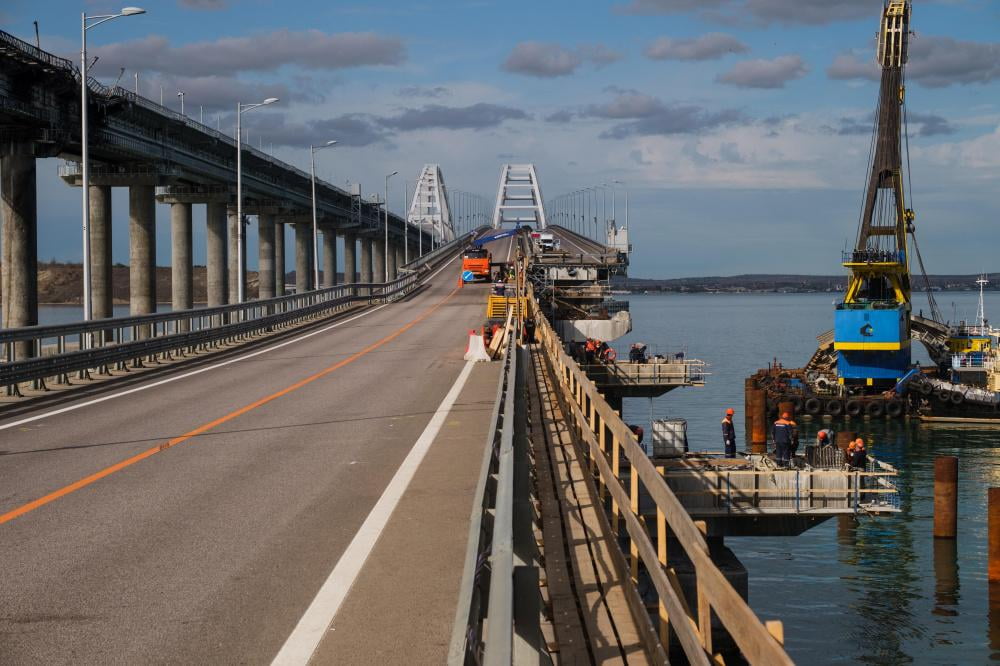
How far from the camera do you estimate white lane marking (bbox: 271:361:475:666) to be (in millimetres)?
7000

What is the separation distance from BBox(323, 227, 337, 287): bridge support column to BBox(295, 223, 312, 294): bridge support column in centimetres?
1213

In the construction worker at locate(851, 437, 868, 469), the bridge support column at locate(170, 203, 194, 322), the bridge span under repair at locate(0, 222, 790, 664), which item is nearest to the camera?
the bridge span under repair at locate(0, 222, 790, 664)

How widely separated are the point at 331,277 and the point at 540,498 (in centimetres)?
A: 10729

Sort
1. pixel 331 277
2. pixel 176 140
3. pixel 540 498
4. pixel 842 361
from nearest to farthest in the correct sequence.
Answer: pixel 540 498, pixel 176 140, pixel 842 361, pixel 331 277

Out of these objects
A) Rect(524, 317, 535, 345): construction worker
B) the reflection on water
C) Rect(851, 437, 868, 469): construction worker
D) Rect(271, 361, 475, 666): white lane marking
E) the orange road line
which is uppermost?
Rect(524, 317, 535, 345): construction worker

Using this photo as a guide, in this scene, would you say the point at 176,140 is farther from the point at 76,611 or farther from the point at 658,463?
the point at 76,611

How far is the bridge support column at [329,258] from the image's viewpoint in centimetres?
11601

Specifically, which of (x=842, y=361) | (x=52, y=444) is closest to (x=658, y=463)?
(x=52, y=444)

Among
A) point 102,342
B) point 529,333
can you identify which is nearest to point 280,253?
point 529,333

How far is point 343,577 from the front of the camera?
28.7 feet

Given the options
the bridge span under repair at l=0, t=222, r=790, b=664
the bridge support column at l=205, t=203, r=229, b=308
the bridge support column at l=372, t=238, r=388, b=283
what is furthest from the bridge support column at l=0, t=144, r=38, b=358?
the bridge support column at l=372, t=238, r=388, b=283

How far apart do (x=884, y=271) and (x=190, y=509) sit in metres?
72.3

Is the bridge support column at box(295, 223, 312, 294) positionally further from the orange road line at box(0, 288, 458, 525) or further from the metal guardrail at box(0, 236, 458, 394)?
the orange road line at box(0, 288, 458, 525)

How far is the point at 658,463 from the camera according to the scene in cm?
2570
